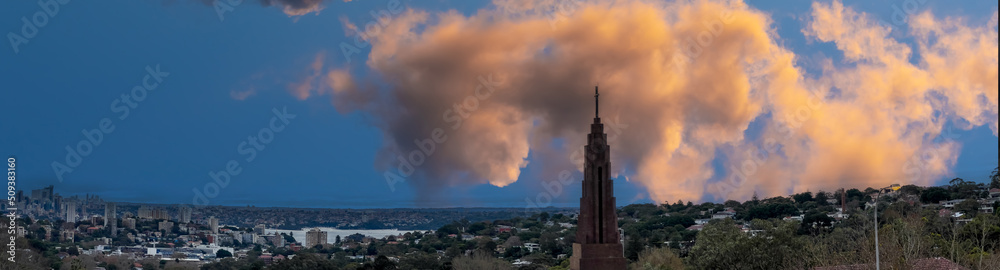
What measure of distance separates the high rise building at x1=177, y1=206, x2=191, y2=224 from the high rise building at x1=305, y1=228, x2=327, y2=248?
1308cm

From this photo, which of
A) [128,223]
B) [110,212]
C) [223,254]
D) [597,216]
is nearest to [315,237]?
[223,254]

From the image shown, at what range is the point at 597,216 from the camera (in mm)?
17812

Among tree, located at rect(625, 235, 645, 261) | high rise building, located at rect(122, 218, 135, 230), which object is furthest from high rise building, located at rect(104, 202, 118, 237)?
tree, located at rect(625, 235, 645, 261)

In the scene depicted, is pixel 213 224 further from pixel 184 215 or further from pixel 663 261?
pixel 663 261

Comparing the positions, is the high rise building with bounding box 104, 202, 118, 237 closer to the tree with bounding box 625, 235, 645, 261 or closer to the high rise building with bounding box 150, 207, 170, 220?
the high rise building with bounding box 150, 207, 170, 220

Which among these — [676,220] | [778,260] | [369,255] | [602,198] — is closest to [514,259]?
[369,255]

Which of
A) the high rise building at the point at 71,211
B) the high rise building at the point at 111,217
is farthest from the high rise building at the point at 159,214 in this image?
the high rise building at the point at 71,211

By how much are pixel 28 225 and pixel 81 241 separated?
413 cm

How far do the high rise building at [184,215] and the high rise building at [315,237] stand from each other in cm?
1308

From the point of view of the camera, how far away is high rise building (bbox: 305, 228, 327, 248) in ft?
289

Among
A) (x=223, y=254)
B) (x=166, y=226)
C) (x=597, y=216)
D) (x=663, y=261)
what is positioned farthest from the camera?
(x=166, y=226)

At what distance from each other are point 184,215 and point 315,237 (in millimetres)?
14489

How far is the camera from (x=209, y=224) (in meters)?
88.8

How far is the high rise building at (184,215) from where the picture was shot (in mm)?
87625
